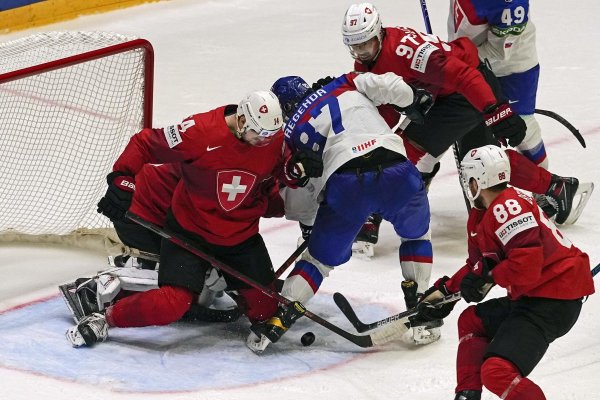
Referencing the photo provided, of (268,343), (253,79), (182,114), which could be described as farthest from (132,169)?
(253,79)

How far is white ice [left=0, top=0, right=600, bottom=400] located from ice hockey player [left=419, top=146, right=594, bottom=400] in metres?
0.36

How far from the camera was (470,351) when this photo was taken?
148 inches

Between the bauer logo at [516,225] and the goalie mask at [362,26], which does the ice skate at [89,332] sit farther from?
the bauer logo at [516,225]

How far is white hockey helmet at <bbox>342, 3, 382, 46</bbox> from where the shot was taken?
15.7ft

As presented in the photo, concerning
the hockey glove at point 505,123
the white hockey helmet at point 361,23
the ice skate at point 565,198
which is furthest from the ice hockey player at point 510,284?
the ice skate at point 565,198

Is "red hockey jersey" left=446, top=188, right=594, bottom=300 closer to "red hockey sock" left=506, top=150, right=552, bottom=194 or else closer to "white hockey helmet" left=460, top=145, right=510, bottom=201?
"white hockey helmet" left=460, top=145, right=510, bottom=201

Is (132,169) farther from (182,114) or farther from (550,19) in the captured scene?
(550,19)

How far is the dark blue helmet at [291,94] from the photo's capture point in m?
4.58

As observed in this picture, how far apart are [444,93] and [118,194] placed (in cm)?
154

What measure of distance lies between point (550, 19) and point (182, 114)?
3.04 m

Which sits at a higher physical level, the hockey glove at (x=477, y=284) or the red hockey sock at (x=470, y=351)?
the hockey glove at (x=477, y=284)

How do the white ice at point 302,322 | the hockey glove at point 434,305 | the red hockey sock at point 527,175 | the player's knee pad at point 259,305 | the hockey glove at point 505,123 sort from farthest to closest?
the red hockey sock at point 527,175, the hockey glove at point 505,123, the player's knee pad at point 259,305, the white ice at point 302,322, the hockey glove at point 434,305

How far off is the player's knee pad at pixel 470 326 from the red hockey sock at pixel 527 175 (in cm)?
154

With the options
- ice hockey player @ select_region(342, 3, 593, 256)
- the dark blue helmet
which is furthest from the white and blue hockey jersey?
the dark blue helmet
